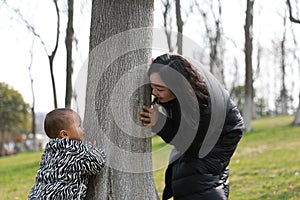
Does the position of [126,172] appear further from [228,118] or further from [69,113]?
[228,118]

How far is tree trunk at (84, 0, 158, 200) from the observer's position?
315 centimetres

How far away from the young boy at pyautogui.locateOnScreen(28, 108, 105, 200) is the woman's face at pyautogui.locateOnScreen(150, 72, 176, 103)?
1.85ft

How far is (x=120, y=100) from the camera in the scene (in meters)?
3.18

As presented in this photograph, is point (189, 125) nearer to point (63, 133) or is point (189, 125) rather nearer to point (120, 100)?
point (120, 100)

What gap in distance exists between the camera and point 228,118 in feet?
10.2

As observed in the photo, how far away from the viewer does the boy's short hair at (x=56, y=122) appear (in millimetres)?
3074

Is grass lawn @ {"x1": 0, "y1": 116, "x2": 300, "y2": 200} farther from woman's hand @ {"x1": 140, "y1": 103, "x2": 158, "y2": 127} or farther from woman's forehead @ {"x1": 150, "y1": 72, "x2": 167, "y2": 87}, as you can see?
woman's forehead @ {"x1": 150, "y1": 72, "x2": 167, "y2": 87}

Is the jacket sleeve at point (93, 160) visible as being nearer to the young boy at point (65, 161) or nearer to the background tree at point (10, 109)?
the young boy at point (65, 161)

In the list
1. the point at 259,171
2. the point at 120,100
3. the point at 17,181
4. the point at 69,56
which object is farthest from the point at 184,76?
the point at 69,56

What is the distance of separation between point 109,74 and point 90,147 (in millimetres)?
Answer: 542

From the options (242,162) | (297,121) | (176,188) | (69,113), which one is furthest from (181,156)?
(297,121)

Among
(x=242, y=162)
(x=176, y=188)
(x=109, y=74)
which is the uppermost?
(x=109, y=74)

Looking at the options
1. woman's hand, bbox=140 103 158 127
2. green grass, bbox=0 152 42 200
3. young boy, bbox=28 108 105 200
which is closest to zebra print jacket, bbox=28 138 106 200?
young boy, bbox=28 108 105 200

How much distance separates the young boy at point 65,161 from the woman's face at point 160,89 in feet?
1.85
